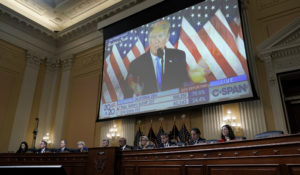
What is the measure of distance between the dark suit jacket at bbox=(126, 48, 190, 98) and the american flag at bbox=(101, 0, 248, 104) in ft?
0.54

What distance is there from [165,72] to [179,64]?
0.41 metres

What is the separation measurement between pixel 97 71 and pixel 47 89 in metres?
2.41

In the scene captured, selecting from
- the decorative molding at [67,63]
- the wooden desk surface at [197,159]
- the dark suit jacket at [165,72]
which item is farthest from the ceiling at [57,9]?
the wooden desk surface at [197,159]

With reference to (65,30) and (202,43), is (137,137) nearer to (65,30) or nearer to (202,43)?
(202,43)

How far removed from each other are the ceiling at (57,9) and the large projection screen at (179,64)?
2404 millimetres

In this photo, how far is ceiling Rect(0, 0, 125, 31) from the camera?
8.74m

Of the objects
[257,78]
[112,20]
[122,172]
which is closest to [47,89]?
[112,20]

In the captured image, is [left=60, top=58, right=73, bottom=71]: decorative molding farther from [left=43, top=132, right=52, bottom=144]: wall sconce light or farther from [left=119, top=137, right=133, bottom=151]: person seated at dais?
[left=119, top=137, right=133, bottom=151]: person seated at dais

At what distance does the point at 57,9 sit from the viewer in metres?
9.12

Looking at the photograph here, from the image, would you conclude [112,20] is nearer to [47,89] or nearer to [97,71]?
[97,71]

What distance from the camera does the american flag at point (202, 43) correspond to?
5.13 meters

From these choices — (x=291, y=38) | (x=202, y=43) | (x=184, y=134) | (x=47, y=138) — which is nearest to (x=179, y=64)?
(x=202, y=43)

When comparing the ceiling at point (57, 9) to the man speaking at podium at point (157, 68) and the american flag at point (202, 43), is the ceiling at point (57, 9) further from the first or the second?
the man speaking at podium at point (157, 68)

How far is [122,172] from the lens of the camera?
3838mm
